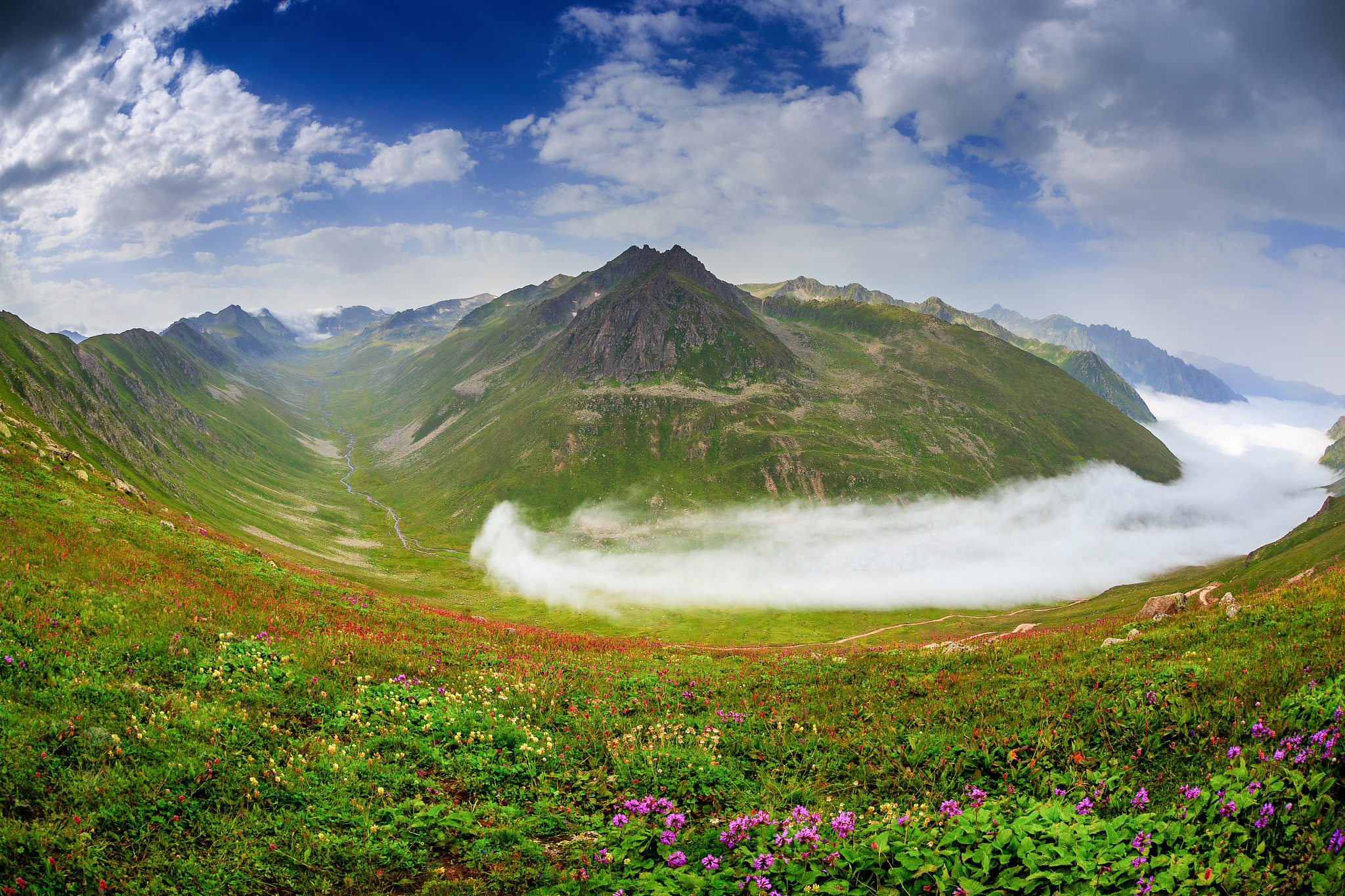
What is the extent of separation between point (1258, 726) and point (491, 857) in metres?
15.0

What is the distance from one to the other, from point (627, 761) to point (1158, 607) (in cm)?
3037

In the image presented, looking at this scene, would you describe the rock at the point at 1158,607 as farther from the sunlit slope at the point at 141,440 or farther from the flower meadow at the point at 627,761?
the sunlit slope at the point at 141,440

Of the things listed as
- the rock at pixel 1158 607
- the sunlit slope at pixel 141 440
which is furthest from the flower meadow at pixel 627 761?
the sunlit slope at pixel 141 440

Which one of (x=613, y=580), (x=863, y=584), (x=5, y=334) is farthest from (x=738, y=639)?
(x=5, y=334)

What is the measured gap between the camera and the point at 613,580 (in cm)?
15750

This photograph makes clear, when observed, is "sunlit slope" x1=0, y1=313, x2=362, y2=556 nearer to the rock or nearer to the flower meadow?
the flower meadow

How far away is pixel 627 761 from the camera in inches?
551

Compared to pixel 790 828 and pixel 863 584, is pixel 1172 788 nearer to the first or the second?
pixel 790 828

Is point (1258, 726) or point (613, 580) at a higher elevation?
point (1258, 726)

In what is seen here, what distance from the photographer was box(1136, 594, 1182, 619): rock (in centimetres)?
2622

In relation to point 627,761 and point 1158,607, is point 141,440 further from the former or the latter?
point 1158,607

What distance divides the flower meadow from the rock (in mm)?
6889

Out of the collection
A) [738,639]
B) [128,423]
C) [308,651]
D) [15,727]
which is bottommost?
[738,639]

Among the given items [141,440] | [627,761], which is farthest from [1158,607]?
[141,440]
